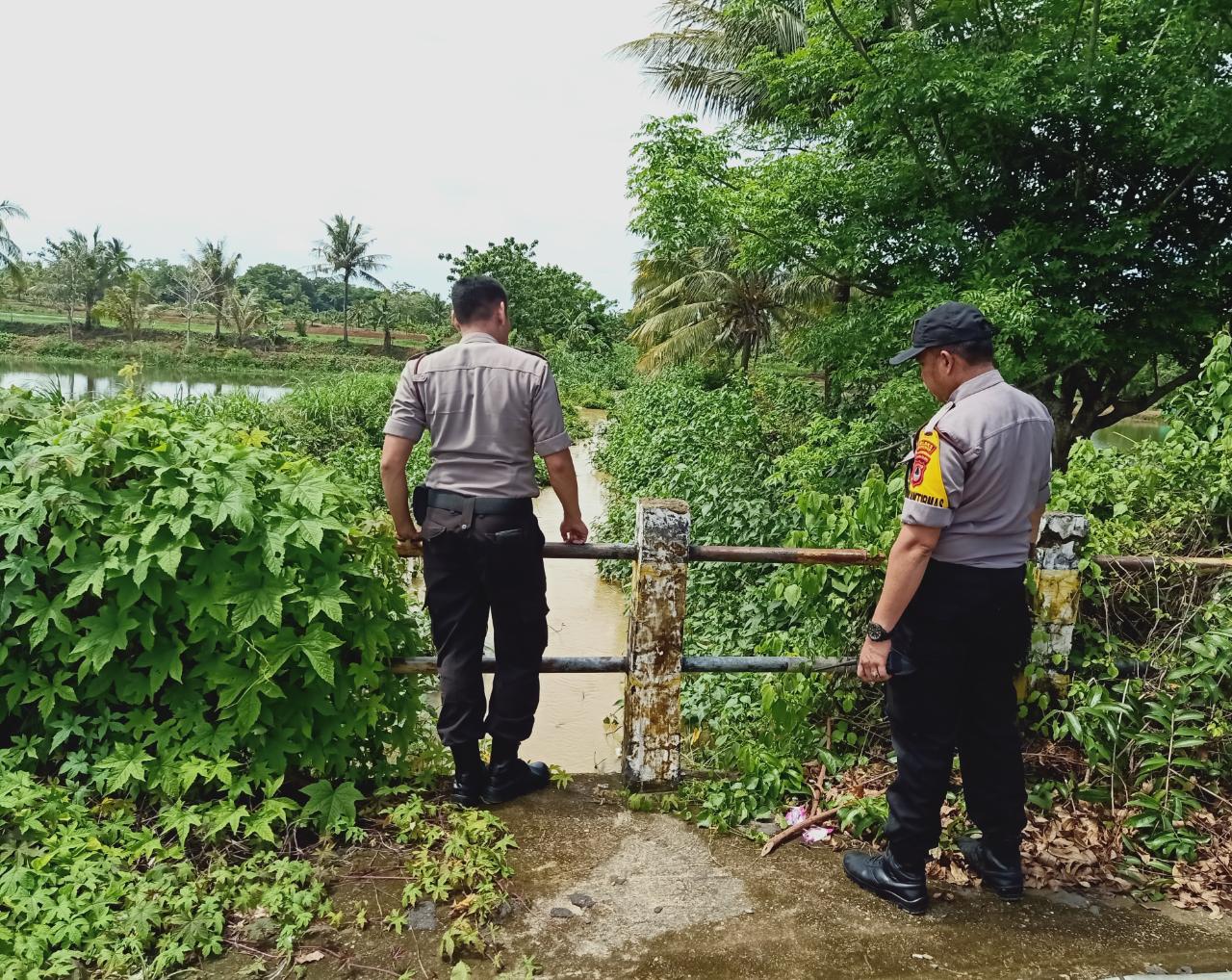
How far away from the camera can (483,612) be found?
2.93 m

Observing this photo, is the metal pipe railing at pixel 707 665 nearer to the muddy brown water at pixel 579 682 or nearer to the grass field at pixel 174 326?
the muddy brown water at pixel 579 682

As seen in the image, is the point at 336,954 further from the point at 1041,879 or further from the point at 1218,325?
the point at 1218,325

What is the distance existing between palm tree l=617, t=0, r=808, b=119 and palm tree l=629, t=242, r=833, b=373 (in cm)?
453

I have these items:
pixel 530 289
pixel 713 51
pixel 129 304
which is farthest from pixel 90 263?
pixel 713 51

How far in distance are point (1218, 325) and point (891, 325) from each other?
11.1 ft

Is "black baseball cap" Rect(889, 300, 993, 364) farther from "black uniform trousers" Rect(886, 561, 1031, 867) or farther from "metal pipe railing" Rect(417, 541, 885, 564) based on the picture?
"metal pipe railing" Rect(417, 541, 885, 564)

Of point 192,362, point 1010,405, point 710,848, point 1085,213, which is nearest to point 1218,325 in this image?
point 1085,213

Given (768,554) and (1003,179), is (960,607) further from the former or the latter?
(1003,179)

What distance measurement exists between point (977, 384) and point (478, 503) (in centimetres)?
162

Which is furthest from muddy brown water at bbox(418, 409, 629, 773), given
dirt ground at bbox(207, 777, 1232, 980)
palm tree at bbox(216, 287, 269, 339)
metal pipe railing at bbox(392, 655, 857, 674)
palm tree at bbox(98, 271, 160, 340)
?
palm tree at bbox(98, 271, 160, 340)

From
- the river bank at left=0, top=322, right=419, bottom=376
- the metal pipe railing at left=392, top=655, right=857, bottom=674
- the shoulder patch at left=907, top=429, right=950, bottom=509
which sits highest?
the river bank at left=0, top=322, right=419, bottom=376

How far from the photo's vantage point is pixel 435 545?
9.41 feet

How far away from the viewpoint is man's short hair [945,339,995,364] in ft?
7.96

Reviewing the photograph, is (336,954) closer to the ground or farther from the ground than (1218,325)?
closer to the ground
